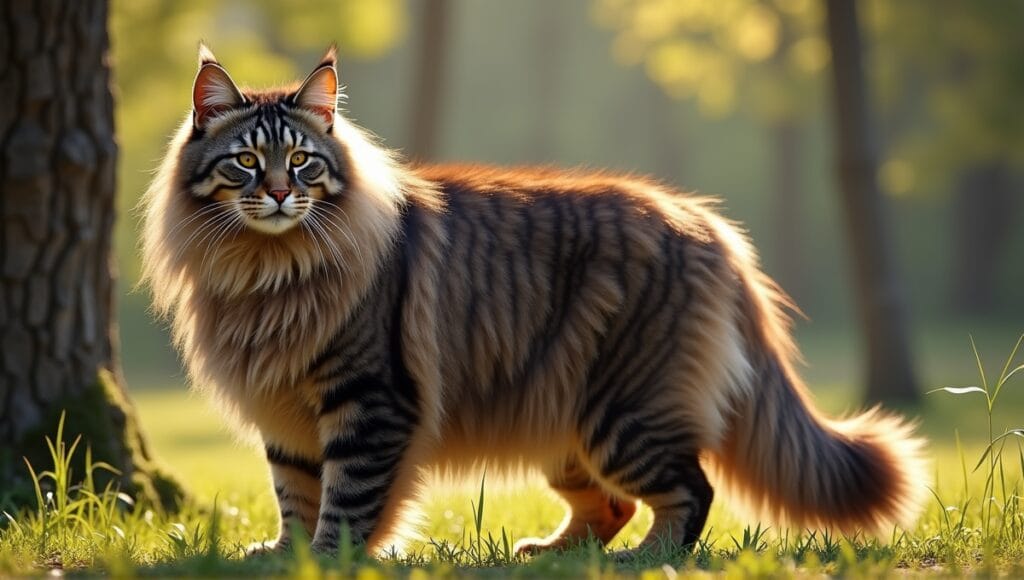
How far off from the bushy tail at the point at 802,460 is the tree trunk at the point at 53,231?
293 centimetres

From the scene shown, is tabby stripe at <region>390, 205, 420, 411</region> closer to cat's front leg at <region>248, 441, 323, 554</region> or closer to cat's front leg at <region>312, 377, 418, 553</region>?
cat's front leg at <region>312, 377, 418, 553</region>

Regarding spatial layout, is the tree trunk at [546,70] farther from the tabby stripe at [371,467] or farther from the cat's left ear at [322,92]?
the tabby stripe at [371,467]

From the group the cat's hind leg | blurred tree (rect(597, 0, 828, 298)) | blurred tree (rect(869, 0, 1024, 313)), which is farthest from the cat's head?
blurred tree (rect(869, 0, 1024, 313))

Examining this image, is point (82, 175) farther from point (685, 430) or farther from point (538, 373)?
point (685, 430)

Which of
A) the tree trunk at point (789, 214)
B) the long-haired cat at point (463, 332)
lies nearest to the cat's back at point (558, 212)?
the long-haired cat at point (463, 332)

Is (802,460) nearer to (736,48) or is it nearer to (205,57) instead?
(205,57)

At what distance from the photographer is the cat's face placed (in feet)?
15.0

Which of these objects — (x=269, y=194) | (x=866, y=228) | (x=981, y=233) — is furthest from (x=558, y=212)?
(x=981, y=233)

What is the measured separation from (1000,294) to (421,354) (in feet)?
90.9

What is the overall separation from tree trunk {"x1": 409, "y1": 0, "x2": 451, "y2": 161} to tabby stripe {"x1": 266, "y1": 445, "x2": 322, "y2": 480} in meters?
10.9

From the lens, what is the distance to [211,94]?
15.6 ft

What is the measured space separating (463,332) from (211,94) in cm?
140

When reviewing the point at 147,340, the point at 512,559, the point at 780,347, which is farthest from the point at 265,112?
the point at 147,340

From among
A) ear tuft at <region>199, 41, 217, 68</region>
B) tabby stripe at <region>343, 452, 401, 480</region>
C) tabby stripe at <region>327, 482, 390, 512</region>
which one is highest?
ear tuft at <region>199, 41, 217, 68</region>
